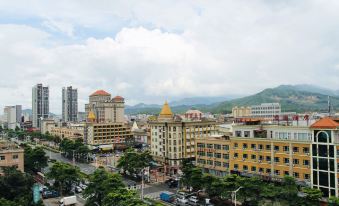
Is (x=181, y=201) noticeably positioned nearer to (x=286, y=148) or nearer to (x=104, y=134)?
(x=286, y=148)

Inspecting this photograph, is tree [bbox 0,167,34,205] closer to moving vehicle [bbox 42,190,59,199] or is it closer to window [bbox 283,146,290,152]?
moving vehicle [bbox 42,190,59,199]

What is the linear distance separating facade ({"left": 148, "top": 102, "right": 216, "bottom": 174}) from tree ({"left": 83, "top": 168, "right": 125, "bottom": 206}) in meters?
35.9

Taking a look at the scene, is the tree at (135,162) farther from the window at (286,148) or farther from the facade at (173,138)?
the window at (286,148)

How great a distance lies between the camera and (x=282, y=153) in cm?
5853

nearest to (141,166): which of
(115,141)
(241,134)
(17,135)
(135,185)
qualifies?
(135,185)

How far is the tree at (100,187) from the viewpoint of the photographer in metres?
49.5

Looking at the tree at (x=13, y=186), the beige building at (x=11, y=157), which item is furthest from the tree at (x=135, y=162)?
the tree at (x=13, y=186)

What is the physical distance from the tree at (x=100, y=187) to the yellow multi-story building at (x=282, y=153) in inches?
1059

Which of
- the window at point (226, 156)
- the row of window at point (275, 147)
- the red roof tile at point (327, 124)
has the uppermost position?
the red roof tile at point (327, 124)

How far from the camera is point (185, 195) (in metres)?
62.1

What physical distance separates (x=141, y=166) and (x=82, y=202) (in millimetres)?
19333

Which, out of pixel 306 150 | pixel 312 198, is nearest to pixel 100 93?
pixel 306 150

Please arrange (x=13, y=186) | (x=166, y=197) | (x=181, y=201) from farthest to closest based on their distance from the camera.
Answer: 1. (x=166, y=197)
2. (x=181, y=201)
3. (x=13, y=186)

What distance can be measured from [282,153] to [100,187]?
108 ft
